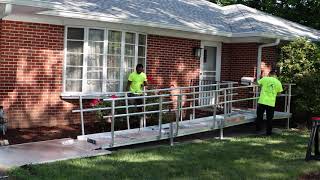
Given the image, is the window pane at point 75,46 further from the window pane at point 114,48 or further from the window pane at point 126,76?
the window pane at point 126,76

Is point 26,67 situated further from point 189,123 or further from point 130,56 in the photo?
point 189,123

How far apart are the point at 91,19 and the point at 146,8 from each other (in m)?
3.19

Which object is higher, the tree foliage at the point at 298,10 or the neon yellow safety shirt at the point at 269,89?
the tree foliage at the point at 298,10

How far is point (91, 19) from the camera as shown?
1102 cm

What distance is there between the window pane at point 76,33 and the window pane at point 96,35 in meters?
0.24

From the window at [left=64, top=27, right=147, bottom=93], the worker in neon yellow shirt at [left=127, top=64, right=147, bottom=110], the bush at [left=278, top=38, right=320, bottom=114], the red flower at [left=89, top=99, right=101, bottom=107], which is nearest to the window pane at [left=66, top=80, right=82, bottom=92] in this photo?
the window at [left=64, top=27, right=147, bottom=93]

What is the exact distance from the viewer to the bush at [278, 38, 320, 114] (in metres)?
12.9

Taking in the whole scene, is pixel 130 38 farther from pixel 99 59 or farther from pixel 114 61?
pixel 99 59

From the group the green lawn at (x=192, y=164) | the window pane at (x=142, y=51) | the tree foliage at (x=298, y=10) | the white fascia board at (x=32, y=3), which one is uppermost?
the tree foliage at (x=298, y=10)

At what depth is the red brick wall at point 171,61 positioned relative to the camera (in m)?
13.3

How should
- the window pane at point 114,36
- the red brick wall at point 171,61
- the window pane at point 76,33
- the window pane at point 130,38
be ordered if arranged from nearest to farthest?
the window pane at point 76,33 → the window pane at point 114,36 → the window pane at point 130,38 → the red brick wall at point 171,61

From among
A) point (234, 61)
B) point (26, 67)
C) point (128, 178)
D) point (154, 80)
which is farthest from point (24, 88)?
point (234, 61)

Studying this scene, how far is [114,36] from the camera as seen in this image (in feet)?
39.8

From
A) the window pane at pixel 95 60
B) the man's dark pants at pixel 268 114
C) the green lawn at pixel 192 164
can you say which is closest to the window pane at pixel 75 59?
the window pane at pixel 95 60
